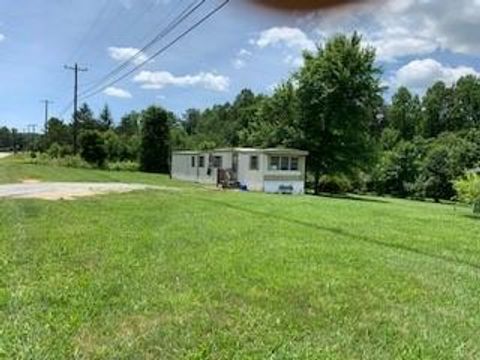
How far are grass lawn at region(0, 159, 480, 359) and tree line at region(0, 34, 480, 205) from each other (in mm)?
15296

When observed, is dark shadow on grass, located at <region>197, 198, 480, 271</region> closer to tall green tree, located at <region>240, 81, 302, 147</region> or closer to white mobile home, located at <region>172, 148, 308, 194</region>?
white mobile home, located at <region>172, 148, 308, 194</region>

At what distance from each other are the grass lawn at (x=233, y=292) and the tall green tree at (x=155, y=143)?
51486 millimetres

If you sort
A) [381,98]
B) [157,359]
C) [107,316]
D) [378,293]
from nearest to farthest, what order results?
[157,359] < [107,316] < [378,293] < [381,98]

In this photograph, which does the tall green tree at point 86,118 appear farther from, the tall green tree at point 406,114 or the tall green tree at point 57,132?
the tall green tree at point 406,114

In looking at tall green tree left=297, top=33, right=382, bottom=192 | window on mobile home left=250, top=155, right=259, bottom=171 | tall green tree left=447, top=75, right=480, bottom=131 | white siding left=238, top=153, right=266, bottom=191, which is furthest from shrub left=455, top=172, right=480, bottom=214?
tall green tree left=447, top=75, right=480, bottom=131

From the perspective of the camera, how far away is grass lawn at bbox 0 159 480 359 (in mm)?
5316

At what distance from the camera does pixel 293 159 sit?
34.9 m

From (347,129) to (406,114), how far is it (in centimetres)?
5893

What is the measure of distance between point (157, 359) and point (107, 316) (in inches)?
49.3

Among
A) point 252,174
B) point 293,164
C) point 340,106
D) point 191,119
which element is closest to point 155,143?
point 340,106

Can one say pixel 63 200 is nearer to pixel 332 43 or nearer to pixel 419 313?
pixel 419 313

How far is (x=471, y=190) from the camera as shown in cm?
2184

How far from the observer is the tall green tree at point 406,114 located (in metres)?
97.5

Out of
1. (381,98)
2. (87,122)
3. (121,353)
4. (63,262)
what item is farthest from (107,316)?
(87,122)
